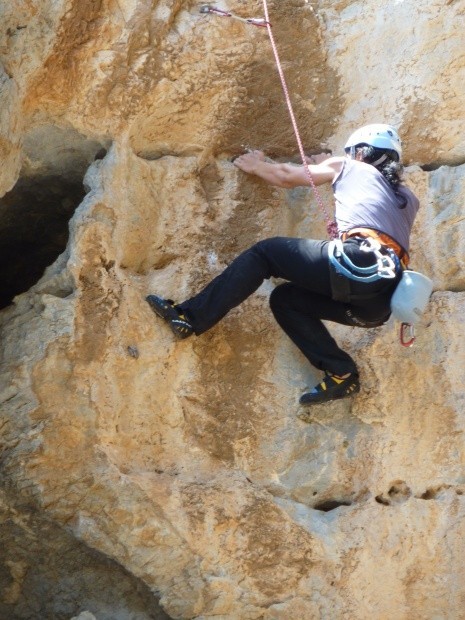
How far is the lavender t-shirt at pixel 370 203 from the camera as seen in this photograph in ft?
17.8

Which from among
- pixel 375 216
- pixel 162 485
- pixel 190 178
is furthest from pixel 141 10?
pixel 162 485

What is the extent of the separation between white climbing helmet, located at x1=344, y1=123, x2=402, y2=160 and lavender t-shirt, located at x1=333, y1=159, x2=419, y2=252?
0.11m

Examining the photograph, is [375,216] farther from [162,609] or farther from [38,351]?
[162,609]

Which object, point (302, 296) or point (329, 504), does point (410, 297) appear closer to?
point (302, 296)

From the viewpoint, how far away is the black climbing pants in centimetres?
539

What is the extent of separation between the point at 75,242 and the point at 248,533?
1.70 metres

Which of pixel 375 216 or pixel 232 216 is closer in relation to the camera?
pixel 375 216

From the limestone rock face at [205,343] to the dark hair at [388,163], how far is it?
1.79 ft

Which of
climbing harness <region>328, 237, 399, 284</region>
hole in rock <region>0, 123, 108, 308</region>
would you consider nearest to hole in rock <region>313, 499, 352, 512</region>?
climbing harness <region>328, 237, 399, 284</region>

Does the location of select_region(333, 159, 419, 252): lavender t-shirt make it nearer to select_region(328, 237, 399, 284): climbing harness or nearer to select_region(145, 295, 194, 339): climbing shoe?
select_region(328, 237, 399, 284): climbing harness

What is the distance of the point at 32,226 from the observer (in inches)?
248

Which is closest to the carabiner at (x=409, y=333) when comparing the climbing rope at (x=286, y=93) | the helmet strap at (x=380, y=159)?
the climbing rope at (x=286, y=93)

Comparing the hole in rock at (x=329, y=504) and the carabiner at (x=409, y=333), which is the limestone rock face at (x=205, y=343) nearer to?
the hole in rock at (x=329, y=504)

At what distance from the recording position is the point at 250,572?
5.30 m
